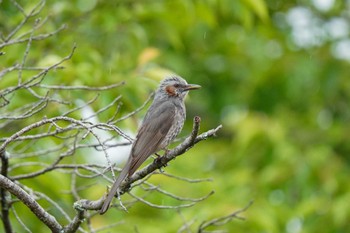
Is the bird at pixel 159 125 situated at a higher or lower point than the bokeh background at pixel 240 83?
lower

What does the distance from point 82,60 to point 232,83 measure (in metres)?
6.22

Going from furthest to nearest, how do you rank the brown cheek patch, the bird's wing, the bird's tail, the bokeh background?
the bokeh background → the brown cheek patch → the bird's wing → the bird's tail

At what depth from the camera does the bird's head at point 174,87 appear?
21.7 ft

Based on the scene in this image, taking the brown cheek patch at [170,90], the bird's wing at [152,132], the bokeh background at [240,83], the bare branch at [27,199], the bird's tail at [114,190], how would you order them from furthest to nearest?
the bokeh background at [240,83]
the brown cheek patch at [170,90]
the bird's wing at [152,132]
the bird's tail at [114,190]
the bare branch at [27,199]

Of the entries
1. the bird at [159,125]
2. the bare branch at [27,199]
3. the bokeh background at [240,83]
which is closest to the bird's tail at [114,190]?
the bird at [159,125]

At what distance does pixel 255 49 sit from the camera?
1293cm

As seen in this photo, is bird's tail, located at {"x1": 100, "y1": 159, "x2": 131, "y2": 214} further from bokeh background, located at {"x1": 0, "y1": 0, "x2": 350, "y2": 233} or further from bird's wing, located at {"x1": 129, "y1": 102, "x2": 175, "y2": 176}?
bokeh background, located at {"x1": 0, "y1": 0, "x2": 350, "y2": 233}

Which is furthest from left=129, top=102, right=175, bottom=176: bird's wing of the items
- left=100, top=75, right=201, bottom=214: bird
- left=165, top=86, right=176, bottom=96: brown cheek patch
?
left=165, top=86, right=176, bottom=96: brown cheek patch

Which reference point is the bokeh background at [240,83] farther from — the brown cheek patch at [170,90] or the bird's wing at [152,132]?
the bird's wing at [152,132]

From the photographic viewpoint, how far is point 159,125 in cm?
591

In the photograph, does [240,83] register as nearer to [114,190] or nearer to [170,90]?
[170,90]

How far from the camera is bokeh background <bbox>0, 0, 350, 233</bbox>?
26.2 feet

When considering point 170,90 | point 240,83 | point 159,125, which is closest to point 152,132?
point 159,125

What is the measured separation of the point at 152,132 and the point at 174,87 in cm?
99
